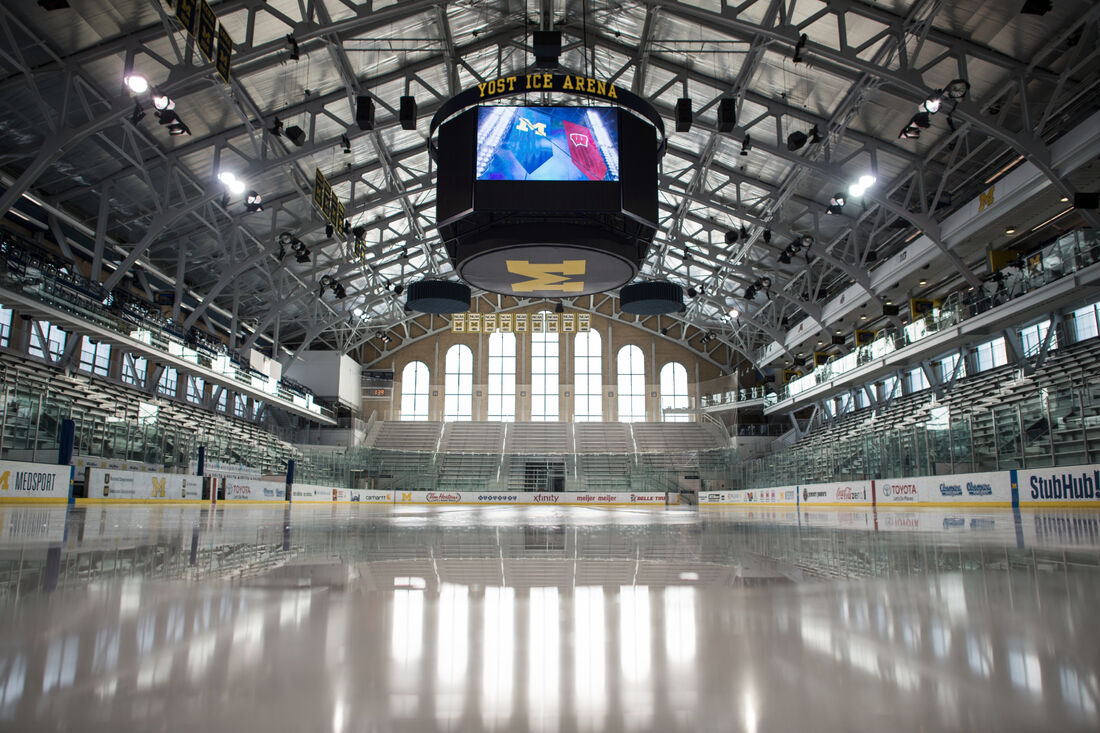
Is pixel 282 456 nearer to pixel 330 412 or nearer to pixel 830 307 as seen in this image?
pixel 330 412

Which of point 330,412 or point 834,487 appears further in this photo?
point 330,412

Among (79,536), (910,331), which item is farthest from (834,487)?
(79,536)

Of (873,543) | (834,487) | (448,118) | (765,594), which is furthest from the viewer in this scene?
(834,487)

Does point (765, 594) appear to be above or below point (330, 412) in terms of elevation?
below

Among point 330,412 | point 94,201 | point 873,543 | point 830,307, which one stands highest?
point 94,201

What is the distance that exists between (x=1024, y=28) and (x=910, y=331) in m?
13.7

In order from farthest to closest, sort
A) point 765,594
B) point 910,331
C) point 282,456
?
point 282,456 → point 910,331 → point 765,594

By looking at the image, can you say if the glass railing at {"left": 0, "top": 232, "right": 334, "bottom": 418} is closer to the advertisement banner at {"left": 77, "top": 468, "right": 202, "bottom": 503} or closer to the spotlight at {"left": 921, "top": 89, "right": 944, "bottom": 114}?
the advertisement banner at {"left": 77, "top": 468, "right": 202, "bottom": 503}

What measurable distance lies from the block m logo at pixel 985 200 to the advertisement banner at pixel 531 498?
23.5 metres

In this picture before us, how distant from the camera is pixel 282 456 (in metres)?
33.5

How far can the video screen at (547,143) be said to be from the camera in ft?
48.0

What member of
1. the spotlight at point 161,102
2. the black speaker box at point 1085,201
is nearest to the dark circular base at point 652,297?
the black speaker box at point 1085,201

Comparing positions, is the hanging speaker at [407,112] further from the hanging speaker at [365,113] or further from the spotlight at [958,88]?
the spotlight at [958,88]

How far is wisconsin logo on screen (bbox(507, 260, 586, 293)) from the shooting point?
53.0 feet
